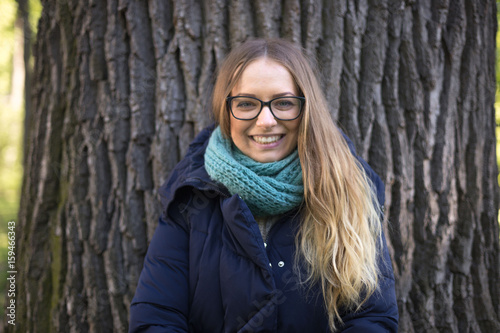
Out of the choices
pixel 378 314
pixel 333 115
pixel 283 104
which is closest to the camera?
pixel 378 314

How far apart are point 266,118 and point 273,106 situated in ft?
0.24

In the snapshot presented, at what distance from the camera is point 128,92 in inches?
88.0

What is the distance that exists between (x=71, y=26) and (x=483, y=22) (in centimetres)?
274

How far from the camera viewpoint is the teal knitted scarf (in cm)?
155

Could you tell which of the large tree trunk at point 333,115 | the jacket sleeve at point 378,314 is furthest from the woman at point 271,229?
the large tree trunk at point 333,115

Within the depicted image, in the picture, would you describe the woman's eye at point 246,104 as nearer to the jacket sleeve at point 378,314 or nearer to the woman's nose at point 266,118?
the woman's nose at point 266,118

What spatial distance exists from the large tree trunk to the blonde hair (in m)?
0.51

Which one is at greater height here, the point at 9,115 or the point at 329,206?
the point at 9,115

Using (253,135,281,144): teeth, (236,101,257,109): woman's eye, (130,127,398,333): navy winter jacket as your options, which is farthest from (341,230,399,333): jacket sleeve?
(236,101,257,109): woman's eye

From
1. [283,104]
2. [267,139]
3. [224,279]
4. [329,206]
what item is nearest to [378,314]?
[329,206]

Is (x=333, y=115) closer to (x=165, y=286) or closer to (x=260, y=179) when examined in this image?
(x=260, y=179)

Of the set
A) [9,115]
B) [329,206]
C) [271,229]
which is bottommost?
[271,229]

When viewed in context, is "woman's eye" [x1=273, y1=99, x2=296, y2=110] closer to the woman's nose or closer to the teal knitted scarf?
the woman's nose

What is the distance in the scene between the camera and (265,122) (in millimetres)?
1589
